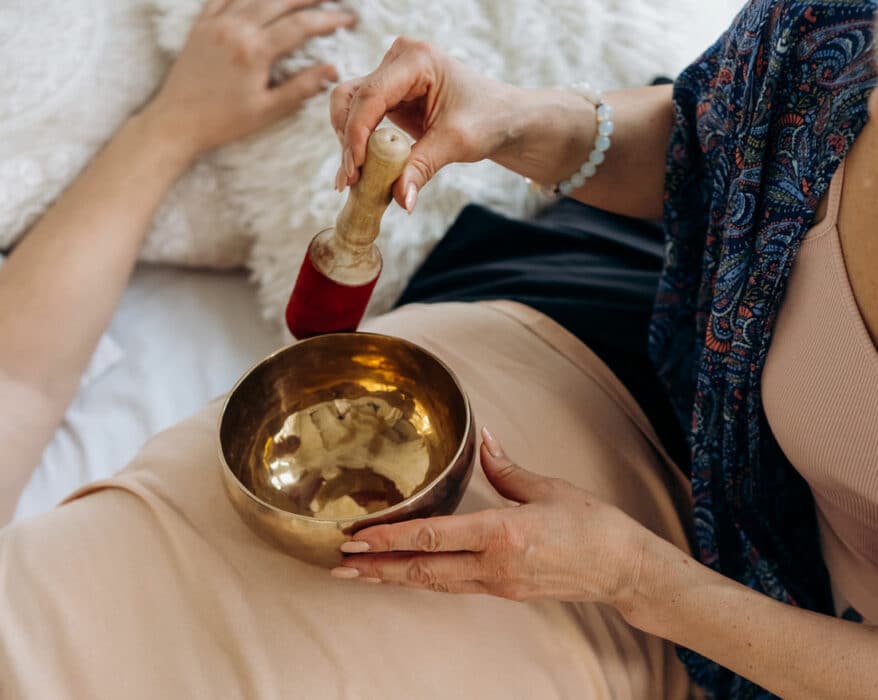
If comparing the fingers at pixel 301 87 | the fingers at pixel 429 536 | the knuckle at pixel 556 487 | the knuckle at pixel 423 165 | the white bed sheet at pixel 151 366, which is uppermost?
the knuckle at pixel 423 165

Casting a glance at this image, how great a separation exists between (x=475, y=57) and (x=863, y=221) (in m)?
0.54

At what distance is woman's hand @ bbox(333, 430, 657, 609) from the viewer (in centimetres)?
55

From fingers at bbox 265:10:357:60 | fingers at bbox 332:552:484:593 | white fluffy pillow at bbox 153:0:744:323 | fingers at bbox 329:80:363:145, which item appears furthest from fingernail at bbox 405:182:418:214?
fingers at bbox 265:10:357:60

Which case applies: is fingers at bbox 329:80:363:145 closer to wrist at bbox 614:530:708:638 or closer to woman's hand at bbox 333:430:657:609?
woman's hand at bbox 333:430:657:609

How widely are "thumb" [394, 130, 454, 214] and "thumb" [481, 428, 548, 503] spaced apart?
188 mm

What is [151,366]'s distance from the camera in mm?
1004

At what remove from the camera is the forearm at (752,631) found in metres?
0.56

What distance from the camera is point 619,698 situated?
63cm

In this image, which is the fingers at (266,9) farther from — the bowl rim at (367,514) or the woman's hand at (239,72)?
the bowl rim at (367,514)

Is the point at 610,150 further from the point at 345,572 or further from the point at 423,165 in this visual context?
the point at 345,572

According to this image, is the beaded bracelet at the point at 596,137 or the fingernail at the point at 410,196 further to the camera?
the beaded bracelet at the point at 596,137

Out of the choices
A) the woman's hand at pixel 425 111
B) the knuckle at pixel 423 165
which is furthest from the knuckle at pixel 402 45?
the knuckle at pixel 423 165

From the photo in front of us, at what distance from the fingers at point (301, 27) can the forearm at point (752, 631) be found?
0.70 metres

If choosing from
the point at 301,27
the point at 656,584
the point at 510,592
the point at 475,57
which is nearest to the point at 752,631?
the point at 656,584
